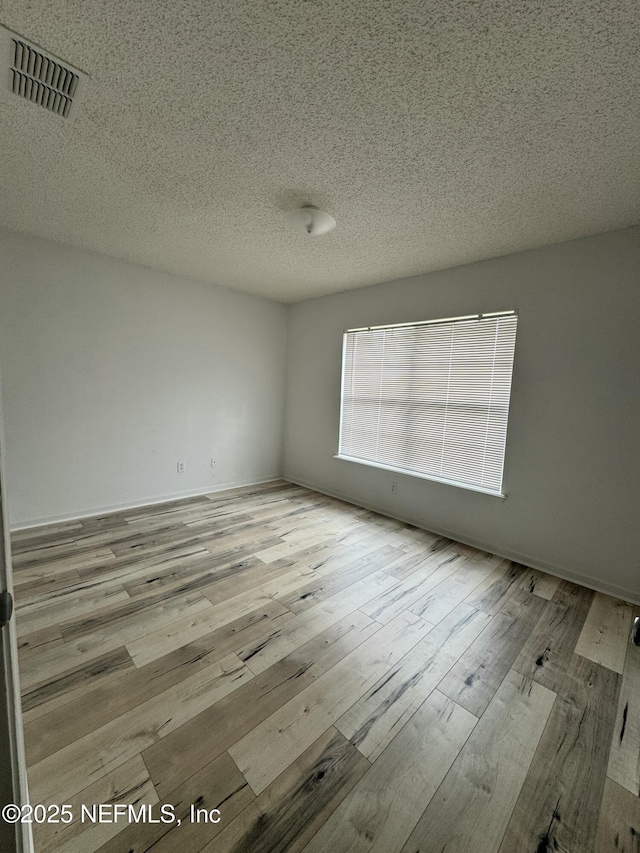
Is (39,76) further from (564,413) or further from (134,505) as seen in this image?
(564,413)

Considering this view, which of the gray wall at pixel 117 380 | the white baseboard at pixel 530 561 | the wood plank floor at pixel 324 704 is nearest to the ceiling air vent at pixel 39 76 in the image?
the gray wall at pixel 117 380

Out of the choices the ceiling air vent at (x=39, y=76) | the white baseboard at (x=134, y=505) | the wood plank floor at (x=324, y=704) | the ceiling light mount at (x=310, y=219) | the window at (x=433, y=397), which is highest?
the ceiling air vent at (x=39, y=76)

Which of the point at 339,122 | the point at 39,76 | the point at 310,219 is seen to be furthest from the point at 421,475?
the point at 39,76

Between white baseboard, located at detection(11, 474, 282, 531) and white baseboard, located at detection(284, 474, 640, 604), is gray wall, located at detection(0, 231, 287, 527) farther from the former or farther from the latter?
white baseboard, located at detection(284, 474, 640, 604)

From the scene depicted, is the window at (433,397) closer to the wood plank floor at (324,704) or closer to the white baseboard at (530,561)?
the white baseboard at (530,561)

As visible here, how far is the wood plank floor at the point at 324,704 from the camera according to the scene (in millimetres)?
1051

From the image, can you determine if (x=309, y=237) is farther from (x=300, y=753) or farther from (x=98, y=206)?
(x=300, y=753)

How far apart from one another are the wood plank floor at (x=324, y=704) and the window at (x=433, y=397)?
1048 millimetres

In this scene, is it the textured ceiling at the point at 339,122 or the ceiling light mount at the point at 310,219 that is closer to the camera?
the textured ceiling at the point at 339,122

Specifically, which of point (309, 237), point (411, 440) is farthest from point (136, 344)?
point (411, 440)

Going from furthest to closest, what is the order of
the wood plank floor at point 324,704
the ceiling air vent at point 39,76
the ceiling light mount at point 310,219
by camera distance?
1. the ceiling light mount at point 310,219
2. the ceiling air vent at point 39,76
3. the wood plank floor at point 324,704

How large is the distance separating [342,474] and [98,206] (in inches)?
134

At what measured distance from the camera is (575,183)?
6.03ft

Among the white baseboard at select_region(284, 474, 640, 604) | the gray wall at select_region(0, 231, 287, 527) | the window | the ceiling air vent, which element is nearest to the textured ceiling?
the ceiling air vent
